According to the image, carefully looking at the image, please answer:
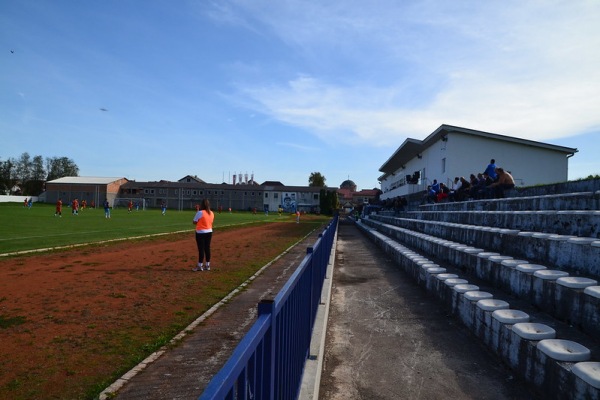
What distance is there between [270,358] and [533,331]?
2.49 meters

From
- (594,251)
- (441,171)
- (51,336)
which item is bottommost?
(51,336)

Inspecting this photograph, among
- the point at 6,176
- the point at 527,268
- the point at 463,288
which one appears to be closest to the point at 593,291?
the point at 527,268

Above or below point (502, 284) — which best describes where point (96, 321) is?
below

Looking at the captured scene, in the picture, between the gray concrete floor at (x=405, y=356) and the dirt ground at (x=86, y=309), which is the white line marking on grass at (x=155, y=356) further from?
the gray concrete floor at (x=405, y=356)

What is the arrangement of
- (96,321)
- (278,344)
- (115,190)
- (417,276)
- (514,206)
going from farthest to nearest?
(115,190), (514,206), (417,276), (96,321), (278,344)

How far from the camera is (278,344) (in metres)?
2.23

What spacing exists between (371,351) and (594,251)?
256 cm

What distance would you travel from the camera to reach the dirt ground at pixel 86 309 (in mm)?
4152

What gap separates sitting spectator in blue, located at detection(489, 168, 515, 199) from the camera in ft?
40.8

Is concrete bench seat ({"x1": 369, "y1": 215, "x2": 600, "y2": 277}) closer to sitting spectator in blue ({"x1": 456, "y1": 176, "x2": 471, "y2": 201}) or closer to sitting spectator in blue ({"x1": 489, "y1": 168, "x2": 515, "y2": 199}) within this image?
sitting spectator in blue ({"x1": 489, "y1": 168, "x2": 515, "y2": 199})

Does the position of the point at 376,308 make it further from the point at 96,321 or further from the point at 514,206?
the point at 514,206

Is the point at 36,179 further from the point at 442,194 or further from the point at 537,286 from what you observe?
the point at 537,286

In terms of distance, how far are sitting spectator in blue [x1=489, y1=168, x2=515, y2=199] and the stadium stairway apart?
4.33 meters

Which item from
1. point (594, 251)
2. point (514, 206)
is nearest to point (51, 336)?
point (594, 251)
